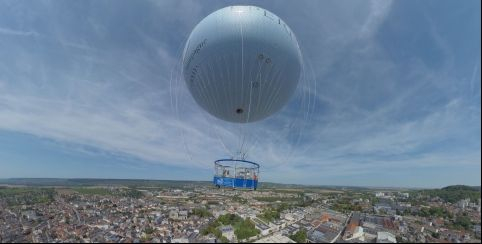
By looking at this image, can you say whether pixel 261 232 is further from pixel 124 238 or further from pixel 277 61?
pixel 277 61

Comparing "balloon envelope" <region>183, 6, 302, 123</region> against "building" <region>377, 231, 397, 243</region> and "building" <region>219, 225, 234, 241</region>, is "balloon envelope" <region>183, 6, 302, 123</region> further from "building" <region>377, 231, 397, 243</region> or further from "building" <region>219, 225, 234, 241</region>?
"building" <region>219, 225, 234, 241</region>

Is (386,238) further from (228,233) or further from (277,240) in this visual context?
(228,233)

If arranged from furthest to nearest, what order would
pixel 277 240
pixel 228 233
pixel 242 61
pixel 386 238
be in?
pixel 228 233 → pixel 277 240 → pixel 386 238 → pixel 242 61

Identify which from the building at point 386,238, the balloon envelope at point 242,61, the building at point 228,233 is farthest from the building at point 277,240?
the balloon envelope at point 242,61

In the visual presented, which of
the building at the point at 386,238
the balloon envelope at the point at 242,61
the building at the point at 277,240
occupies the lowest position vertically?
the building at the point at 277,240

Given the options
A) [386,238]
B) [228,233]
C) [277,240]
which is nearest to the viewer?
[386,238]

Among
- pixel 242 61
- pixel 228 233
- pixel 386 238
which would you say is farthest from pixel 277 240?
pixel 242 61

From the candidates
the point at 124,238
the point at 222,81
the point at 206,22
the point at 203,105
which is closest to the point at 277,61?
the point at 222,81

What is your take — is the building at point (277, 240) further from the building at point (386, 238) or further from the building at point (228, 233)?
the building at point (386, 238)

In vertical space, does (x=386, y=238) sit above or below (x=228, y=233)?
above
